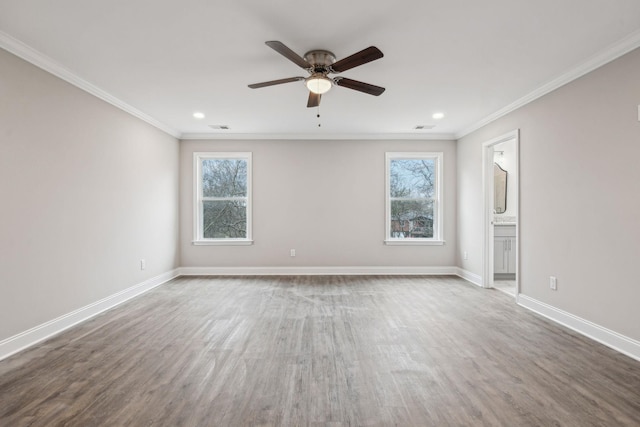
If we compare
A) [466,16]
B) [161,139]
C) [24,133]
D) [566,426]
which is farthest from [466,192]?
[24,133]

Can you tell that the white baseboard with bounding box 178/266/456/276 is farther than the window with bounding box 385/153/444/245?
No

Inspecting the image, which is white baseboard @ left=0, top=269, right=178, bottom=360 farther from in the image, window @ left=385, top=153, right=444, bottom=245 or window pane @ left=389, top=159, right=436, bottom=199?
window pane @ left=389, top=159, right=436, bottom=199

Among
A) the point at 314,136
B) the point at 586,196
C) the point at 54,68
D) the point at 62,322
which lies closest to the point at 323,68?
the point at 54,68

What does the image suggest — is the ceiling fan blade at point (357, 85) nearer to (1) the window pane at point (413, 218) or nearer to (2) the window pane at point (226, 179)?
(1) the window pane at point (413, 218)

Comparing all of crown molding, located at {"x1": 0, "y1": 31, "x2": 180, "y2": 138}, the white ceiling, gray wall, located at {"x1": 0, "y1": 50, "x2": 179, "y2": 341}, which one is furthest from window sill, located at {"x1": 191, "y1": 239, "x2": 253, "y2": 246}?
the white ceiling

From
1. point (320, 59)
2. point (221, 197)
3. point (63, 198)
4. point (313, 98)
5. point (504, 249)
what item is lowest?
point (504, 249)

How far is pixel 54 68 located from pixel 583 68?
5.00m

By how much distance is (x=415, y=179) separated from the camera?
238 inches

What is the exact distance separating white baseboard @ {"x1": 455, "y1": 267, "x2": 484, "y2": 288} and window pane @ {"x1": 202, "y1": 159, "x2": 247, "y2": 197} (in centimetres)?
417

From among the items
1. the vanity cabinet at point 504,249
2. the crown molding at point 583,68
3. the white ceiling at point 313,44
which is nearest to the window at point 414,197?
the vanity cabinet at point 504,249

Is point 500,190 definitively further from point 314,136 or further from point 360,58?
point 360,58

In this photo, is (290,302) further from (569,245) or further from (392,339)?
(569,245)

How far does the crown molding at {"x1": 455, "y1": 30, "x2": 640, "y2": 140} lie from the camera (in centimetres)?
257

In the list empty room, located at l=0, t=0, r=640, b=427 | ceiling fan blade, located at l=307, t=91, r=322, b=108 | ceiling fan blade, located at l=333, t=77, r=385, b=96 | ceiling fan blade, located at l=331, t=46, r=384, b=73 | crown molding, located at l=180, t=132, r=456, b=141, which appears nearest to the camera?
empty room, located at l=0, t=0, r=640, b=427
